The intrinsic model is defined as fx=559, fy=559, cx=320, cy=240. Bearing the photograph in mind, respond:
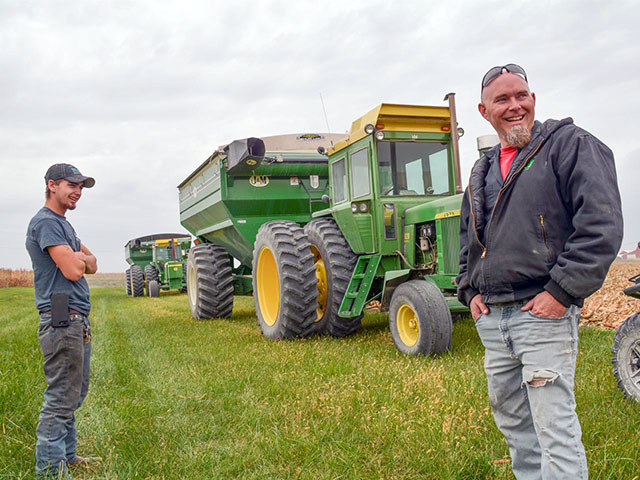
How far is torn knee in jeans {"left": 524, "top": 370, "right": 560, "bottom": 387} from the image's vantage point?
2.08 metres

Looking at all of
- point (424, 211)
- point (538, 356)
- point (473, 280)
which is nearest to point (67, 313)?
point (473, 280)

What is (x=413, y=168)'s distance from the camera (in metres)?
6.86

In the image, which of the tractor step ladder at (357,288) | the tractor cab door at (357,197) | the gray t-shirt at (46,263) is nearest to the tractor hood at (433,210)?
the tractor cab door at (357,197)

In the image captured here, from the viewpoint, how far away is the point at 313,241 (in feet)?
25.0

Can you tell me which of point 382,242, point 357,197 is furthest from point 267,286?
point 382,242

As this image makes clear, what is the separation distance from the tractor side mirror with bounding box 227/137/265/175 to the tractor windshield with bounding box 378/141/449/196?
266 cm

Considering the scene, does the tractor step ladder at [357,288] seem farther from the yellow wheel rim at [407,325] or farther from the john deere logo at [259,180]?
the john deere logo at [259,180]

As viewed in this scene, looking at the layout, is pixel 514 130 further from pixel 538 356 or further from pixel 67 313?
pixel 67 313

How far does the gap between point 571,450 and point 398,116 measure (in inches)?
203

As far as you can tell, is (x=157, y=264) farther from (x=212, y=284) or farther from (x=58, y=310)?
(x=58, y=310)

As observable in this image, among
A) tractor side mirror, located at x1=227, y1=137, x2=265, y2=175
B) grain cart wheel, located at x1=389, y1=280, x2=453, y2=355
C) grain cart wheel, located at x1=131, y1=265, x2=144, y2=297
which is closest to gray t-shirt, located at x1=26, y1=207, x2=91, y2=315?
grain cart wheel, located at x1=389, y1=280, x2=453, y2=355

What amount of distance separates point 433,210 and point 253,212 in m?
4.17

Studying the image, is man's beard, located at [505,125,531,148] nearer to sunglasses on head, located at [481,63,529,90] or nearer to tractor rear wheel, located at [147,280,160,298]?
sunglasses on head, located at [481,63,529,90]

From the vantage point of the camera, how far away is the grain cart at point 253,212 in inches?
288
